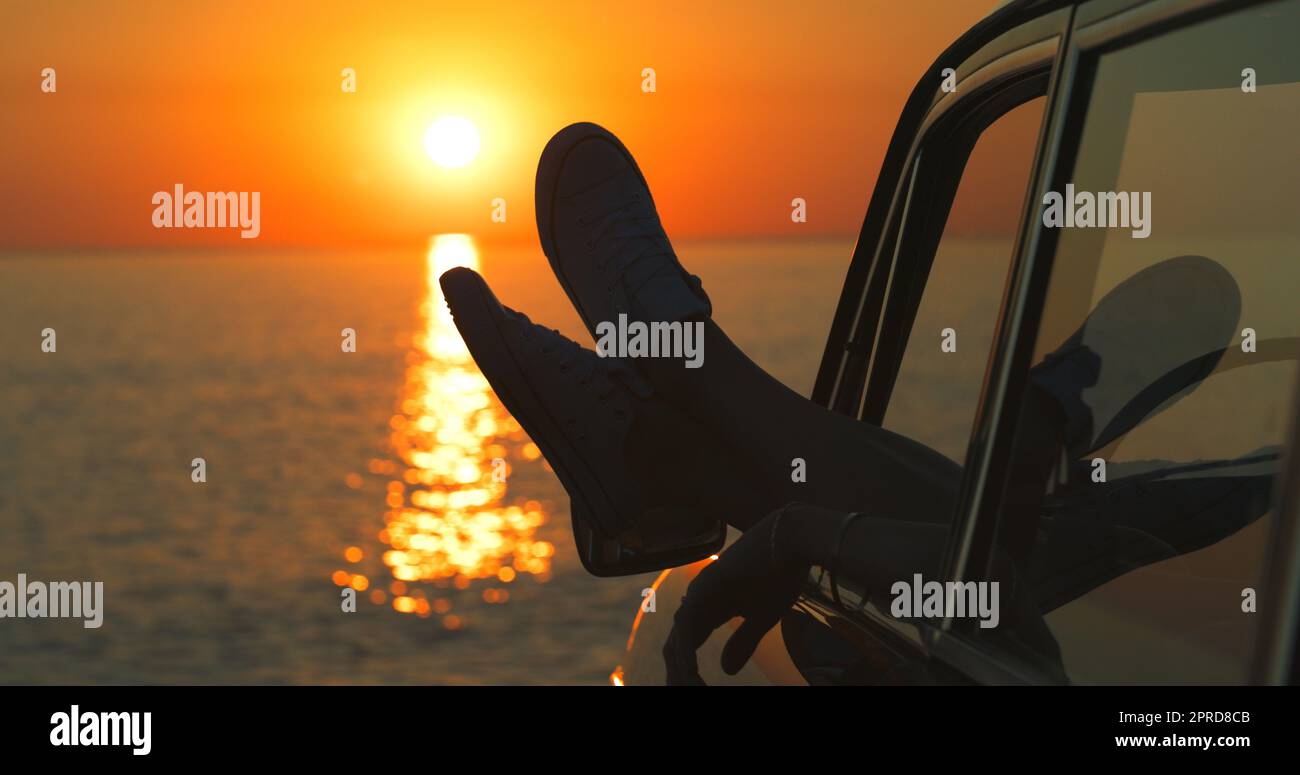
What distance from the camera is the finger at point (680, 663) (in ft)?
5.65

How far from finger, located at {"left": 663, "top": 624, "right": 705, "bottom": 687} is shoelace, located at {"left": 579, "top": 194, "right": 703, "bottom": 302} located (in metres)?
0.62

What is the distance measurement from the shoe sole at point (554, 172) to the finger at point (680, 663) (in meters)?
0.84

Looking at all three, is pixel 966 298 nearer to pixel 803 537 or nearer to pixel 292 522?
pixel 803 537

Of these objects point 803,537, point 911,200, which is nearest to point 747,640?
point 803,537

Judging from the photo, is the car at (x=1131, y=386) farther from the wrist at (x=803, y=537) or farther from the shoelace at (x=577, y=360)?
the shoelace at (x=577, y=360)

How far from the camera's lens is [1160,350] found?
1.48 m

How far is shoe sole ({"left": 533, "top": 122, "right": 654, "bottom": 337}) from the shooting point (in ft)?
8.33

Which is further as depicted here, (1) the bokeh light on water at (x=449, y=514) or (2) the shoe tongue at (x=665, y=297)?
(1) the bokeh light on water at (x=449, y=514)

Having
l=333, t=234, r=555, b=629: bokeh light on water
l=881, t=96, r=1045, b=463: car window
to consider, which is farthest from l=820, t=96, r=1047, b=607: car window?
l=333, t=234, r=555, b=629: bokeh light on water

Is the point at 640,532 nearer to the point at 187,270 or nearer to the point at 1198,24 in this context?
the point at 1198,24

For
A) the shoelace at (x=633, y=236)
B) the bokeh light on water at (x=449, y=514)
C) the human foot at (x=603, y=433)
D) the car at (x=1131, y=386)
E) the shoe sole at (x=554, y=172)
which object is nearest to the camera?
the car at (x=1131, y=386)

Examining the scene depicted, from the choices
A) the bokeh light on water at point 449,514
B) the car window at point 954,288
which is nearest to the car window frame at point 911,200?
the car window at point 954,288

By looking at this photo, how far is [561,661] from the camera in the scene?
691 inches

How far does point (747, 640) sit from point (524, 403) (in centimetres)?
60
